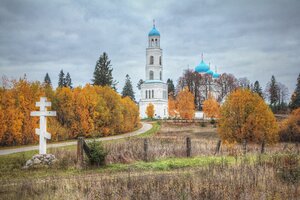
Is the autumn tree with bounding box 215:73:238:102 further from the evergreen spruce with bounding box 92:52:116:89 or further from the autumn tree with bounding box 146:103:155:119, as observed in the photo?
the evergreen spruce with bounding box 92:52:116:89

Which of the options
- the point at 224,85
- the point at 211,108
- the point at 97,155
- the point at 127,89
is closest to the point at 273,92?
the point at 224,85

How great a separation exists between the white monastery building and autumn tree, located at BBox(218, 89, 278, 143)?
45860 mm

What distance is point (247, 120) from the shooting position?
3153 cm

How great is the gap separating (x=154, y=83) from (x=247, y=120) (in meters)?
48.5

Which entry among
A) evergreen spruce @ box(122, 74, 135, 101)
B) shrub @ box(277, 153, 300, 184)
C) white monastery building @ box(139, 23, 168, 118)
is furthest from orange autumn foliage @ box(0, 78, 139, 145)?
evergreen spruce @ box(122, 74, 135, 101)

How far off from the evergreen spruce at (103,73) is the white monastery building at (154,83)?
81.3 feet

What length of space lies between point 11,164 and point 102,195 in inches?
310

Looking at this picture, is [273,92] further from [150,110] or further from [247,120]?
[247,120]

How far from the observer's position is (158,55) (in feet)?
262

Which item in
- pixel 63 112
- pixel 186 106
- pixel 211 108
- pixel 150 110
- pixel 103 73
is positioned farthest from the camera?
pixel 150 110

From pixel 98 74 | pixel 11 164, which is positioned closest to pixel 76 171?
pixel 11 164

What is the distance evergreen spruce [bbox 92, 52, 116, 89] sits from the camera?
54.7m

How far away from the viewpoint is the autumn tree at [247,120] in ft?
101

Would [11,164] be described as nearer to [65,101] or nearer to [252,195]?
[252,195]
